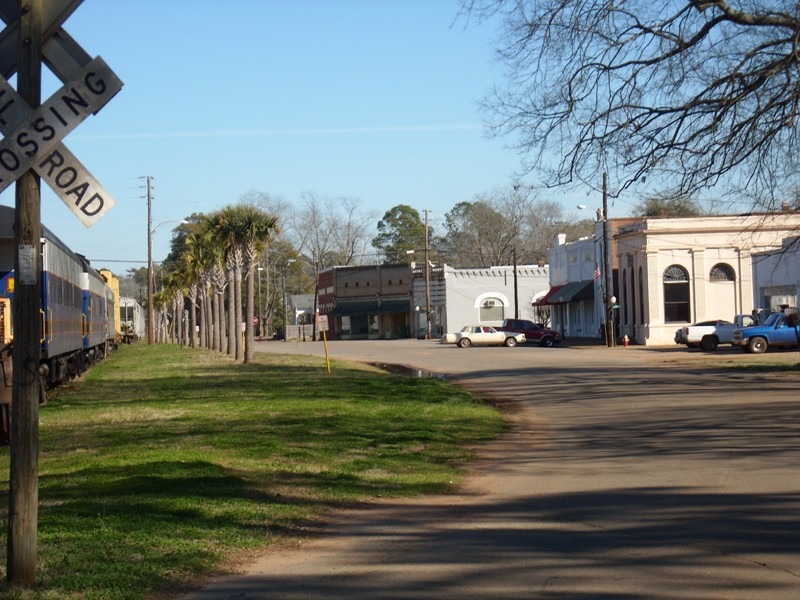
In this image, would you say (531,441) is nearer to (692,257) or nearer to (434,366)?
(434,366)

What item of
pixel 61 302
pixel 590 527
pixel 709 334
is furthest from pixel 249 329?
pixel 590 527

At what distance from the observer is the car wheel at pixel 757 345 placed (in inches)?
1719

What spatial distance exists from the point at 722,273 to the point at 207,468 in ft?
164

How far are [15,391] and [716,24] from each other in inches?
683

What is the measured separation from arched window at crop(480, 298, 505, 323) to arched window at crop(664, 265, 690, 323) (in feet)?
104

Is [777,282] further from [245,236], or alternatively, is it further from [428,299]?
[428,299]

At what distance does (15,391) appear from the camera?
684 cm

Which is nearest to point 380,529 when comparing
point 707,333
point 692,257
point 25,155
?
point 25,155

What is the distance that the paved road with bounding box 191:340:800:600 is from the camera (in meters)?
7.32

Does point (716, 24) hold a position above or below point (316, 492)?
above

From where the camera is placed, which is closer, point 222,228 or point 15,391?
point 15,391

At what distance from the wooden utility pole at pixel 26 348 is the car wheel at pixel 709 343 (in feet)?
148

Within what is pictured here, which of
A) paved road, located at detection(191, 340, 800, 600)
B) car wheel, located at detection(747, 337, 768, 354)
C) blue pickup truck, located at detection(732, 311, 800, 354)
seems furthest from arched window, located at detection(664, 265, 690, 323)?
paved road, located at detection(191, 340, 800, 600)

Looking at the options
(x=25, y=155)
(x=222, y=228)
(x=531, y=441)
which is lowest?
(x=531, y=441)
